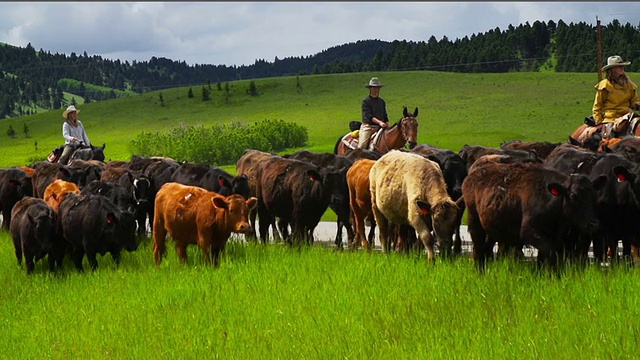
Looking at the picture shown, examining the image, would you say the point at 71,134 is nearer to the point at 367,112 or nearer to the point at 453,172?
the point at 367,112

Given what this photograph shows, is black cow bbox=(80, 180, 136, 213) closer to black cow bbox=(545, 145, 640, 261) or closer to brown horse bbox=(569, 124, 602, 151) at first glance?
black cow bbox=(545, 145, 640, 261)

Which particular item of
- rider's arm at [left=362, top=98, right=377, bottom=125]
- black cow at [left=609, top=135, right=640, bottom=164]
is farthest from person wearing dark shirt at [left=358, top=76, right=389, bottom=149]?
black cow at [left=609, top=135, right=640, bottom=164]

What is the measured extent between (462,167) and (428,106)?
79.3 m

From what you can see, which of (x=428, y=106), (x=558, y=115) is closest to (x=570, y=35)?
(x=428, y=106)

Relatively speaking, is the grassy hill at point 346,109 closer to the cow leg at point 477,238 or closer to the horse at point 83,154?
the horse at point 83,154

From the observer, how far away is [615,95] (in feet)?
48.7

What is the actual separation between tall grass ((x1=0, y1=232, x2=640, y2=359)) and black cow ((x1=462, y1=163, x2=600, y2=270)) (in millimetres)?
441

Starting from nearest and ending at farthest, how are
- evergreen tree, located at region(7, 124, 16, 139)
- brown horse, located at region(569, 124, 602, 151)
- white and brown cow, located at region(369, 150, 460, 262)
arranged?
white and brown cow, located at region(369, 150, 460, 262), brown horse, located at region(569, 124, 602, 151), evergreen tree, located at region(7, 124, 16, 139)

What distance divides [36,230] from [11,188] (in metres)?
6.22

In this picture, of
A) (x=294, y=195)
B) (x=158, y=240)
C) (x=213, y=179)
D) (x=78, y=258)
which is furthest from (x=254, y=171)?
(x=78, y=258)

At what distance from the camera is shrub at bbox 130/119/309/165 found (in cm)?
6681

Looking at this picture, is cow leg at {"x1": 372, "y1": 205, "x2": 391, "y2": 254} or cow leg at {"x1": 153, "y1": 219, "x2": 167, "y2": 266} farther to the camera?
cow leg at {"x1": 372, "y1": 205, "x2": 391, "y2": 254}

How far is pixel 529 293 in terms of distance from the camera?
8383mm

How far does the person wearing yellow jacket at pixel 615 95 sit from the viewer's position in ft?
48.3
